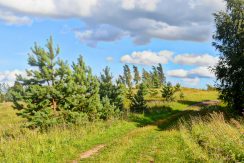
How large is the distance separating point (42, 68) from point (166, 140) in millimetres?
11160

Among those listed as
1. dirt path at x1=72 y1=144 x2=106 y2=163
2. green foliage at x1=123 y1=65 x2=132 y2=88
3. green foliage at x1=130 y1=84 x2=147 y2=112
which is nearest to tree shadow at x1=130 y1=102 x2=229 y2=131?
green foliage at x1=130 y1=84 x2=147 y2=112

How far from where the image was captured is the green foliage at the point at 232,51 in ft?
98.6

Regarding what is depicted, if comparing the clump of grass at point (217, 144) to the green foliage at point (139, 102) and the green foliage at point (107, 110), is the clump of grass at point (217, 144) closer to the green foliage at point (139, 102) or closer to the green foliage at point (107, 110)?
the green foliage at point (107, 110)

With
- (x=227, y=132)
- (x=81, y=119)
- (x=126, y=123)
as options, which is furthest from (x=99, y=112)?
(x=227, y=132)

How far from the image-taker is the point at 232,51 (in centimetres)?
3033

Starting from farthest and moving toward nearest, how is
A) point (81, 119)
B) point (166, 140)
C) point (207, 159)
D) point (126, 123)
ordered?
point (126, 123) < point (81, 119) < point (166, 140) < point (207, 159)

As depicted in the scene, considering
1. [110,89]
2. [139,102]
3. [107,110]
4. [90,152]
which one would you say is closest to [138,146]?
[90,152]

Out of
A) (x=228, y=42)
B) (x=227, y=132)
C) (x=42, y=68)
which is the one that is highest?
(x=228, y=42)

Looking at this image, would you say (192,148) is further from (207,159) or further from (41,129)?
(41,129)

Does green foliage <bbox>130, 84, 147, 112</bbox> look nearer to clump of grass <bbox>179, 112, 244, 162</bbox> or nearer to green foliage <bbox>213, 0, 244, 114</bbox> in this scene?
green foliage <bbox>213, 0, 244, 114</bbox>

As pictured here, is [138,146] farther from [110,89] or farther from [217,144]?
[110,89]

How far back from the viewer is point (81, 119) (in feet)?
88.3

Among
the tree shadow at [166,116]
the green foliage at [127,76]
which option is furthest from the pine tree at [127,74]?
the tree shadow at [166,116]

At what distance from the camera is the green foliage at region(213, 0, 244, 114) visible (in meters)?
30.1
